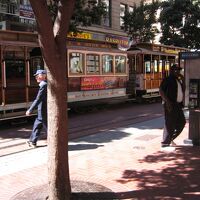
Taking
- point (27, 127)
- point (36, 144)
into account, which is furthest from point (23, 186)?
point (27, 127)

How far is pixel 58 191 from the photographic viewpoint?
5.52 m

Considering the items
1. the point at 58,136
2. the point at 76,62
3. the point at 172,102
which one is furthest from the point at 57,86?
the point at 76,62

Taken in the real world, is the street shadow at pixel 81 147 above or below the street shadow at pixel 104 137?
below

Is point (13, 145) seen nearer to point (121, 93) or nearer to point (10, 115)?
point (10, 115)

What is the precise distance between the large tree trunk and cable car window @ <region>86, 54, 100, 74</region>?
40.5 ft

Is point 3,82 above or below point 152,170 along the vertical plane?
above

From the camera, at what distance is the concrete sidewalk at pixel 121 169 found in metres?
6.26

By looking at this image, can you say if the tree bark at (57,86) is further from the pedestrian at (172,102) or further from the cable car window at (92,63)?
the cable car window at (92,63)

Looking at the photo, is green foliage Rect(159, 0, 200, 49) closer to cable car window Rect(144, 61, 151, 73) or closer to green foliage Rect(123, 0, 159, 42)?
green foliage Rect(123, 0, 159, 42)

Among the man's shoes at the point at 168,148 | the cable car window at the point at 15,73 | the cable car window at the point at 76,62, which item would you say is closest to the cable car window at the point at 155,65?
the cable car window at the point at 76,62

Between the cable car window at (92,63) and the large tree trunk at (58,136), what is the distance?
12330 millimetres

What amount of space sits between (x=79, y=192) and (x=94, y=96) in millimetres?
12465

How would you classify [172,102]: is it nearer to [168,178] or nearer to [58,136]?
[168,178]

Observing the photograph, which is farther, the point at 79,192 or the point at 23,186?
the point at 23,186
